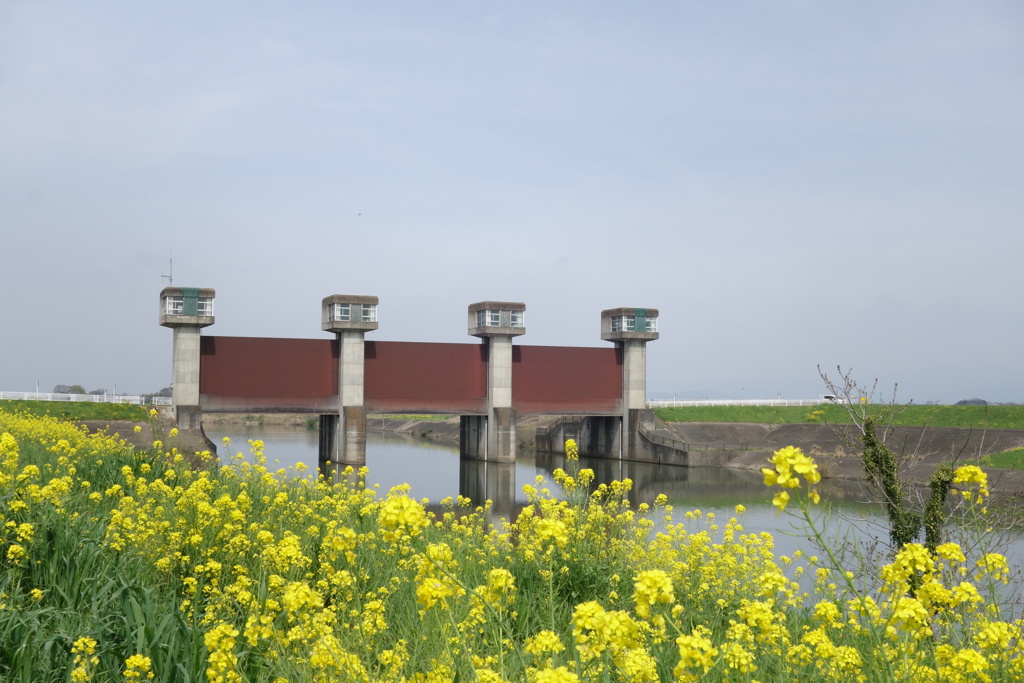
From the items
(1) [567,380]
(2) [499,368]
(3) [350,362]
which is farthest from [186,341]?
(1) [567,380]

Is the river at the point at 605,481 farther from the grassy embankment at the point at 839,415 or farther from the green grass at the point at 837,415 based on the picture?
the green grass at the point at 837,415

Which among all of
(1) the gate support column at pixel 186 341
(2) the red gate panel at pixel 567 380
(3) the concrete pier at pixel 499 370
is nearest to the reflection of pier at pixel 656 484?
(3) the concrete pier at pixel 499 370

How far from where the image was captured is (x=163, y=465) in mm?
13758

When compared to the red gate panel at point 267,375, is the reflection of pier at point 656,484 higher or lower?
lower

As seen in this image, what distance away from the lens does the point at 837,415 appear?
53.8 m

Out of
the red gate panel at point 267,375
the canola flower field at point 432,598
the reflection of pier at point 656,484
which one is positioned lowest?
the reflection of pier at point 656,484

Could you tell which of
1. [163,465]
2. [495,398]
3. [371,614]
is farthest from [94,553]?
[495,398]

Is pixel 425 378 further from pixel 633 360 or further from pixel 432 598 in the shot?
pixel 432 598

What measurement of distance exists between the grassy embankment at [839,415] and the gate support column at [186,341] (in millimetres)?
29112

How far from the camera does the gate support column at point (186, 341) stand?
37.6m

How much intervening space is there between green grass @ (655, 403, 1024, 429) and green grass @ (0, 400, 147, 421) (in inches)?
1226

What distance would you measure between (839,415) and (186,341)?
38784 millimetres

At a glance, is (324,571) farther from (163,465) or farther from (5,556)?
(163,465)

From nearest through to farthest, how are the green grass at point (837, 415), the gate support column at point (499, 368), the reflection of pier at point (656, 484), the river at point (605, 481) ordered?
the river at point (605, 481) < the reflection of pier at point (656, 484) < the gate support column at point (499, 368) < the green grass at point (837, 415)
